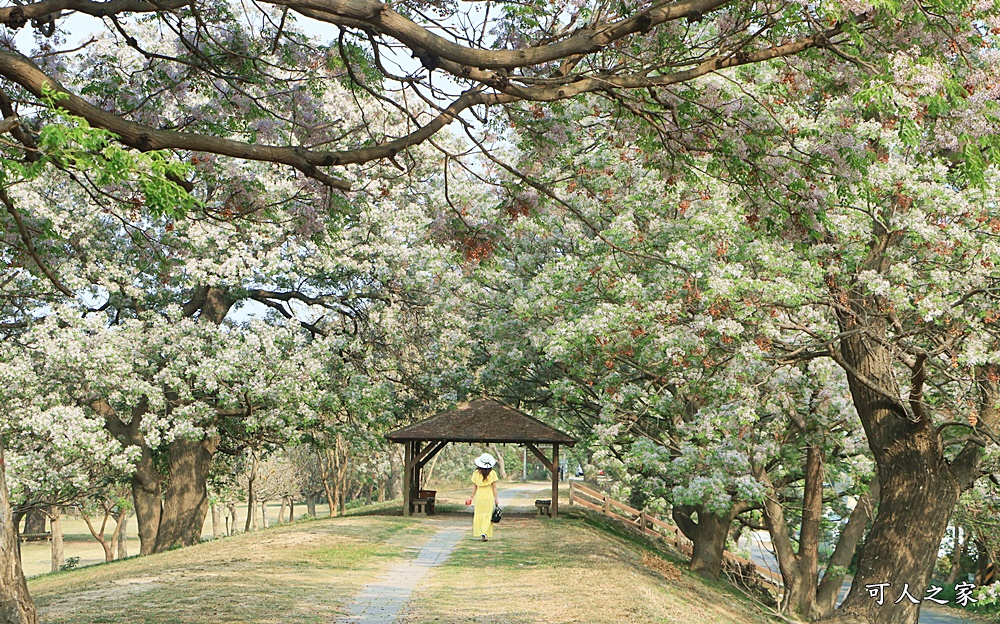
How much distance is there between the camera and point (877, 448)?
39.3 ft

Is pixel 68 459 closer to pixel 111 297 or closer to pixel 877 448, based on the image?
pixel 111 297

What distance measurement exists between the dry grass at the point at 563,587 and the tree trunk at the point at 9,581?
4.08 meters

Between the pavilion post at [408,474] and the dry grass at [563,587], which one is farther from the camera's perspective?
the pavilion post at [408,474]

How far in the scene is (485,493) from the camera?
14.1 meters

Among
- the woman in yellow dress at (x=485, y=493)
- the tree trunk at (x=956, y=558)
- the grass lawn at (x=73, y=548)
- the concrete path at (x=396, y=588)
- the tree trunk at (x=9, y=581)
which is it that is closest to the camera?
the tree trunk at (x=9, y=581)

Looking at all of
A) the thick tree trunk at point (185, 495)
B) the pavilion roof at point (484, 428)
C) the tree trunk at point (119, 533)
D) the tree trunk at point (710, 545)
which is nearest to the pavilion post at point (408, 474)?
the pavilion roof at point (484, 428)

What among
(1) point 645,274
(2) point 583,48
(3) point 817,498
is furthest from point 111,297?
(2) point 583,48

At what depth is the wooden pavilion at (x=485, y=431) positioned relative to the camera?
22.8 metres

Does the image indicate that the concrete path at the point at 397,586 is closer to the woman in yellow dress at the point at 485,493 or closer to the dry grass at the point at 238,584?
the dry grass at the point at 238,584

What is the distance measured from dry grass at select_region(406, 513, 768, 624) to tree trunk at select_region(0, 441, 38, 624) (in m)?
4.08

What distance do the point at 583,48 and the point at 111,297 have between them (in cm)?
1642

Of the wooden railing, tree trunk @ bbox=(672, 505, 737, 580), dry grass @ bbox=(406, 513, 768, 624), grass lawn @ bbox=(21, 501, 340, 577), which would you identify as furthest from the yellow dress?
grass lawn @ bbox=(21, 501, 340, 577)

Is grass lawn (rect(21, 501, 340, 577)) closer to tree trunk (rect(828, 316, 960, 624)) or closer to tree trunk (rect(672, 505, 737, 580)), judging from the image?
tree trunk (rect(672, 505, 737, 580))

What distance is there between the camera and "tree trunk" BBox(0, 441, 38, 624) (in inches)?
225
